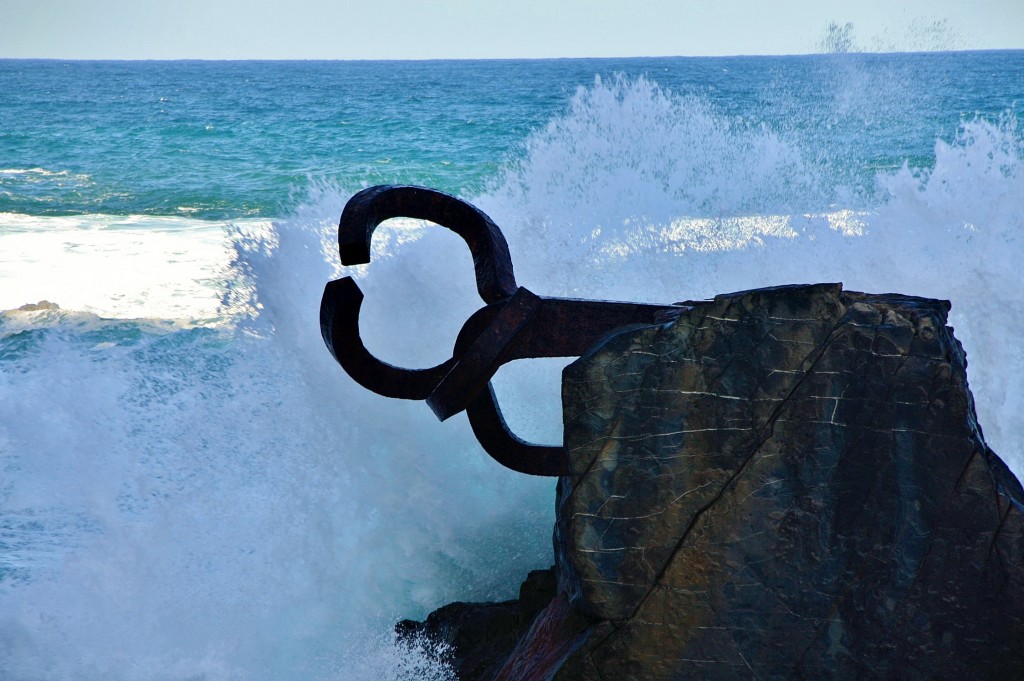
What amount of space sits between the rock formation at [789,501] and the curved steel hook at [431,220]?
12.3 inches

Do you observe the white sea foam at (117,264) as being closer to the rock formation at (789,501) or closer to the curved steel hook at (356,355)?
the curved steel hook at (356,355)

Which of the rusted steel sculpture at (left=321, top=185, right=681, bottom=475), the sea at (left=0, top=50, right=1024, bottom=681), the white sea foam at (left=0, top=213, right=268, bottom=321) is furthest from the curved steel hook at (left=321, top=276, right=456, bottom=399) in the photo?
the white sea foam at (left=0, top=213, right=268, bottom=321)

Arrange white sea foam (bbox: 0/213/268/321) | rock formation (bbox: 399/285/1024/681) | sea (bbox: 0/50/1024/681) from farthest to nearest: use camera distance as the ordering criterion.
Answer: white sea foam (bbox: 0/213/268/321) → sea (bbox: 0/50/1024/681) → rock formation (bbox: 399/285/1024/681)

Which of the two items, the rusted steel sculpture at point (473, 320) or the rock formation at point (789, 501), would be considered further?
the rusted steel sculpture at point (473, 320)

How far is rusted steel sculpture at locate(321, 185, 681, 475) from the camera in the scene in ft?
5.69

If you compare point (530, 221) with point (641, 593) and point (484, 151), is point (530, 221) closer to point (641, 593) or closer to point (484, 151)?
point (641, 593)

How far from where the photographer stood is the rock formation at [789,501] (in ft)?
5.17

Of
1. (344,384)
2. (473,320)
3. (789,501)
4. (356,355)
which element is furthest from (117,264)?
(789,501)

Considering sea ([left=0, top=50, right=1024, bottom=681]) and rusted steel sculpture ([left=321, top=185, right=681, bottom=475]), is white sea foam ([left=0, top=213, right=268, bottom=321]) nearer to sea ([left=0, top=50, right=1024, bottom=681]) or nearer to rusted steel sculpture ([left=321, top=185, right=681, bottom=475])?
sea ([left=0, top=50, right=1024, bottom=681])

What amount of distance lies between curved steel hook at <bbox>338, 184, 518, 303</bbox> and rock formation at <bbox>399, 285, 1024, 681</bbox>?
31 cm

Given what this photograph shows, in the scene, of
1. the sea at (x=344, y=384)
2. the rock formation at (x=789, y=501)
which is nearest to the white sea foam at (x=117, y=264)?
the sea at (x=344, y=384)

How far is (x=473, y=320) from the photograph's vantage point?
1.81m

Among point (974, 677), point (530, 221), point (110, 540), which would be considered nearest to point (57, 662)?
point (110, 540)

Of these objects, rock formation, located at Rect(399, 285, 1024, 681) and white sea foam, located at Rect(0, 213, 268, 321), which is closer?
rock formation, located at Rect(399, 285, 1024, 681)
